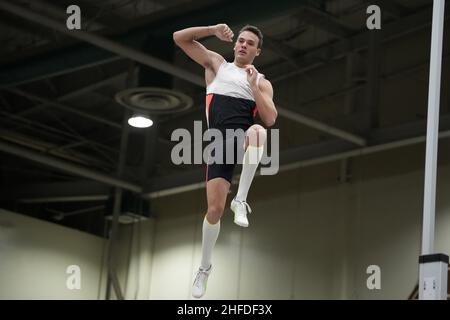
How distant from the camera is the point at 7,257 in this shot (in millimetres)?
24062

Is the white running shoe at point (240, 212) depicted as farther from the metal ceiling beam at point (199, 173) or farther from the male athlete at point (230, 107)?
the metal ceiling beam at point (199, 173)

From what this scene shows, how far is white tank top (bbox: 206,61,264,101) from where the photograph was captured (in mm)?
6629

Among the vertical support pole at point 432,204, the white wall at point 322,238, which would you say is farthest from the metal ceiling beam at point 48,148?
the vertical support pole at point 432,204

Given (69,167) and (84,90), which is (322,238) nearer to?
(69,167)

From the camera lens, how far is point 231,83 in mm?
6656

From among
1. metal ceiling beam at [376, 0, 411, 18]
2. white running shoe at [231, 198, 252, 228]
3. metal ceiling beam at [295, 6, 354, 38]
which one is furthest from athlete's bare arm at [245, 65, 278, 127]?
metal ceiling beam at [376, 0, 411, 18]

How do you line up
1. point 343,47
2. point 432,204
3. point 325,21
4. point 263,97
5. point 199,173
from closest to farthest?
point 263,97
point 432,204
point 325,21
point 343,47
point 199,173

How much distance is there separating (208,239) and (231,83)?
101 centimetres

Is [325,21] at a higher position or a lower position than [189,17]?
higher

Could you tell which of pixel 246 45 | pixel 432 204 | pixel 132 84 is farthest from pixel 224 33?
pixel 132 84

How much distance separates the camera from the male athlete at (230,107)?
6.43 meters

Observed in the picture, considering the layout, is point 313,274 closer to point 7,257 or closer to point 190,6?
point 7,257

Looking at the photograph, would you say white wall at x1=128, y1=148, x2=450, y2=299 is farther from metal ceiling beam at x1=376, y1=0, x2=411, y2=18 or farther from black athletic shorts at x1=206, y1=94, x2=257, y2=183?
black athletic shorts at x1=206, y1=94, x2=257, y2=183

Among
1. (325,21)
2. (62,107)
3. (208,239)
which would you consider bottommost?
(208,239)
